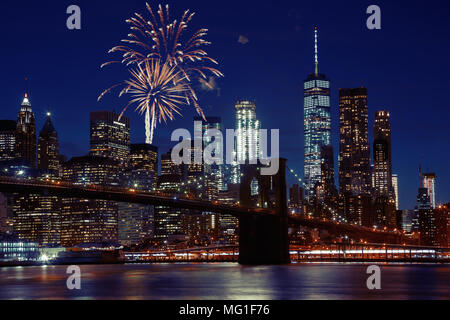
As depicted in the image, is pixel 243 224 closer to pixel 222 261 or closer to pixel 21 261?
pixel 222 261

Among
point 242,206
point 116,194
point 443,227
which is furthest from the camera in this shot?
point 443,227

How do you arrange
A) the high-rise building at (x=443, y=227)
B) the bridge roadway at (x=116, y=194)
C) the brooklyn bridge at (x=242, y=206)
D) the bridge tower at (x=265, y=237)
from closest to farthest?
the bridge roadway at (x=116, y=194) < the brooklyn bridge at (x=242, y=206) < the bridge tower at (x=265, y=237) < the high-rise building at (x=443, y=227)


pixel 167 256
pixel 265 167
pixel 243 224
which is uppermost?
pixel 265 167

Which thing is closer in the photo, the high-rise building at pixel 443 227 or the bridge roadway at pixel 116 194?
the bridge roadway at pixel 116 194

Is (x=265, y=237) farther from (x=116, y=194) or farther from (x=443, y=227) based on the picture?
(x=443, y=227)

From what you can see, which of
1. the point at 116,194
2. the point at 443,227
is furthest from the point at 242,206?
the point at 443,227

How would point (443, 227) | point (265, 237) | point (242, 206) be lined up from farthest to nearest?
point (443, 227) → point (242, 206) → point (265, 237)

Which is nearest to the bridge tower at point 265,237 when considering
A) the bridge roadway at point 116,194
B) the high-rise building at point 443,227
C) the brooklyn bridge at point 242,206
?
the brooklyn bridge at point 242,206

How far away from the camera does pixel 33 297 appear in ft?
132

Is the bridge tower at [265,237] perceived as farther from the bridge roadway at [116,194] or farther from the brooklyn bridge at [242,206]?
the bridge roadway at [116,194]
